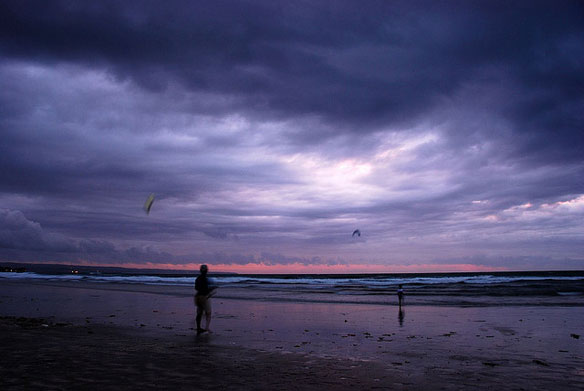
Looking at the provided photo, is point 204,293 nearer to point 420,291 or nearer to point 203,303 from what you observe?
point 203,303

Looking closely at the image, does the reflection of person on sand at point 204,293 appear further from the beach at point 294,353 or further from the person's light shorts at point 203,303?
the beach at point 294,353

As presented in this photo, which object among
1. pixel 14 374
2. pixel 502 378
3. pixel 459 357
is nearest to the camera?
pixel 14 374

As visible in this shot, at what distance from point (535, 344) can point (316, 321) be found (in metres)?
8.85

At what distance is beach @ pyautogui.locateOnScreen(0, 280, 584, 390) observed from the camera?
8.30 m

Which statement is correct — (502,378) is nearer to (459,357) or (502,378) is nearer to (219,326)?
(459,357)

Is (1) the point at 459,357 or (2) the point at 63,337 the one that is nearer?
(1) the point at 459,357

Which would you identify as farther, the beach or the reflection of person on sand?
the reflection of person on sand

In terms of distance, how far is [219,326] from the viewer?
1711 cm

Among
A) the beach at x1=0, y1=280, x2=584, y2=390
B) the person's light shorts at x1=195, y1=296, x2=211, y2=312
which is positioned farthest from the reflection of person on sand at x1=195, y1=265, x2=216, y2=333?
the beach at x1=0, y1=280, x2=584, y2=390

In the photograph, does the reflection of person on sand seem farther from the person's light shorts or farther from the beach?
the beach

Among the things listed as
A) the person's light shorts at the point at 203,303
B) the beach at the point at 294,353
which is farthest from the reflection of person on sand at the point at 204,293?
the beach at the point at 294,353

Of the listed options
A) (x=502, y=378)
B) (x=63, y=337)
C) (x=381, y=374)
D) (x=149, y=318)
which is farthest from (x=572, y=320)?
(x=63, y=337)

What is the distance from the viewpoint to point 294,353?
11.5 metres

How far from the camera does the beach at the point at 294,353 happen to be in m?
8.30
